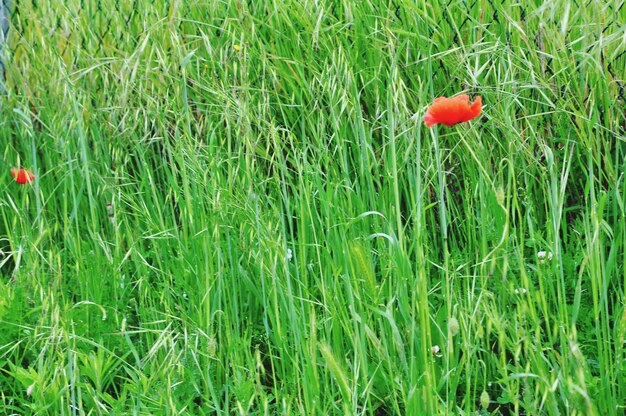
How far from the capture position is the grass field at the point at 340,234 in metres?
1.40

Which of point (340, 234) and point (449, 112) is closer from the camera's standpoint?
point (449, 112)

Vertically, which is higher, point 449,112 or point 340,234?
point 449,112

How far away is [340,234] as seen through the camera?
5.78ft

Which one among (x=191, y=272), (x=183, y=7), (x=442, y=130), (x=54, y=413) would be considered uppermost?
(x=183, y=7)

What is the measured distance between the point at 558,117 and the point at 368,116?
507mm

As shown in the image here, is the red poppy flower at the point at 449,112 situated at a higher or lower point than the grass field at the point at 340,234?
higher

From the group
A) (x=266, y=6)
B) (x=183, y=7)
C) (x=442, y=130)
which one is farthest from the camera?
(x=183, y=7)

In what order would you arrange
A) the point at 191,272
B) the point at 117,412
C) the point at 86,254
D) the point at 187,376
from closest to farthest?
the point at 117,412 → the point at 187,376 → the point at 191,272 → the point at 86,254

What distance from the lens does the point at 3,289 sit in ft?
6.25

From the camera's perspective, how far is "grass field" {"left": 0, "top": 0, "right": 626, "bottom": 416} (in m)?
1.40

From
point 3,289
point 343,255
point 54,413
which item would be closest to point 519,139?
point 343,255

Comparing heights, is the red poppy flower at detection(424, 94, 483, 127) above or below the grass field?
above

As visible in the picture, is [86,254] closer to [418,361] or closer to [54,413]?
[54,413]

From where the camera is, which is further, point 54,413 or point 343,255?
point 343,255
